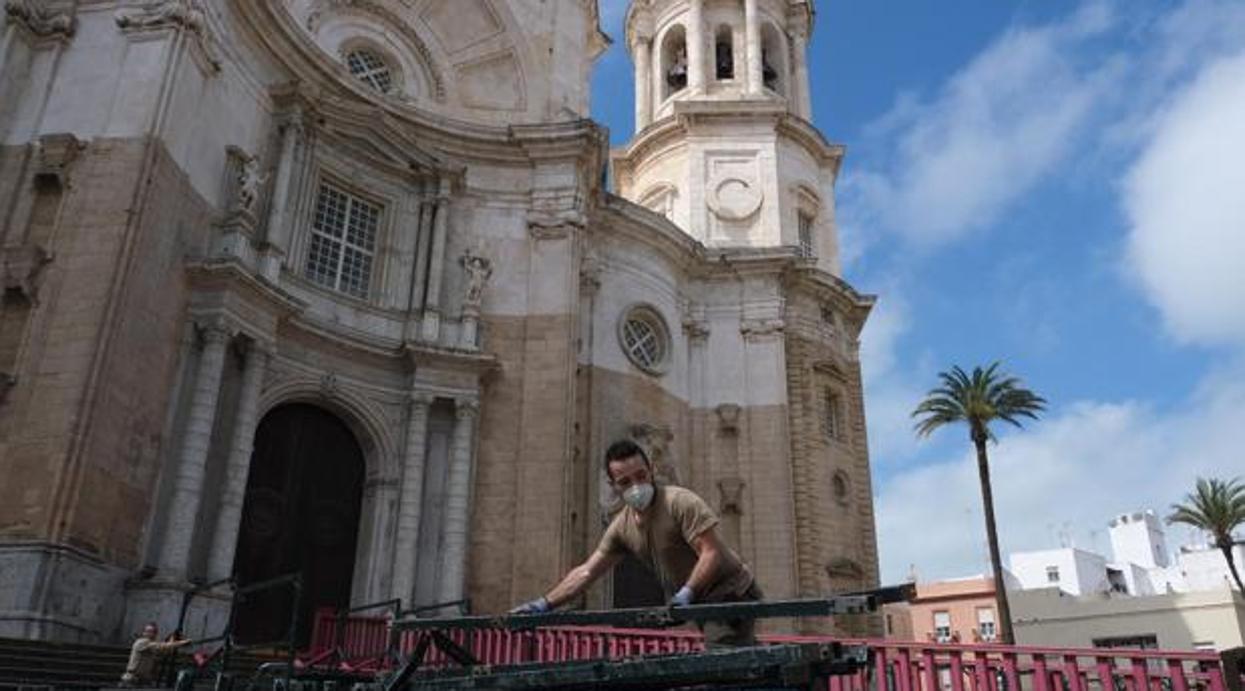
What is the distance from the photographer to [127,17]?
1747 centimetres

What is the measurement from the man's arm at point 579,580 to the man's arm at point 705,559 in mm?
488

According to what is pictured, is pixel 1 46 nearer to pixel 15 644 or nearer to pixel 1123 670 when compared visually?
pixel 15 644

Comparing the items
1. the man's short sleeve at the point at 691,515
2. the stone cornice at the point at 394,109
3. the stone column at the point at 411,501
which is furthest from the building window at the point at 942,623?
the man's short sleeve at the point at 691,515

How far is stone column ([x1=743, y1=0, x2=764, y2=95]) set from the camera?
116 ft

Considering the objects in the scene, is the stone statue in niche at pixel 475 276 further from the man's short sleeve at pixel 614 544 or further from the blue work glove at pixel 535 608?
the blue work glove at pixel 535 608

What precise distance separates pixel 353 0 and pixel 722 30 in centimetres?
1770

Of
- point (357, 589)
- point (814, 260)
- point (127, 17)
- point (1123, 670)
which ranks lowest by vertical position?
point (1123, 670)

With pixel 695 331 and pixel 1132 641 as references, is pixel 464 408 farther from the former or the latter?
pixel 1132 641

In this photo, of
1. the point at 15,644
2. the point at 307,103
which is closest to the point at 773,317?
the point at 307,103

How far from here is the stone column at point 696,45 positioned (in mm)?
35844

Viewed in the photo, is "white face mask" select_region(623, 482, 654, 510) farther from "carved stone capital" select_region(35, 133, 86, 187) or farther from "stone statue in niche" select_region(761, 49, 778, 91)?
"stone statue in niche" select_region(761, 49, 778, 91)

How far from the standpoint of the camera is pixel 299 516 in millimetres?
19562

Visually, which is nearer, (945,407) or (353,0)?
(353,0)

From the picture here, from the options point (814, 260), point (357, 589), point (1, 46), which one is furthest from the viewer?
point (814, 260)
